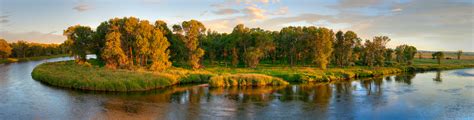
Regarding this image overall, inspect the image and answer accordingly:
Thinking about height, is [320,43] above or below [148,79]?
above

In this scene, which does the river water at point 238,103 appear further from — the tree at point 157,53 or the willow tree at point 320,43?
the willow tree at point 320,43

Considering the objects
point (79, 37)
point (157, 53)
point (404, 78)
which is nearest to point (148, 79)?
point (157, 53)

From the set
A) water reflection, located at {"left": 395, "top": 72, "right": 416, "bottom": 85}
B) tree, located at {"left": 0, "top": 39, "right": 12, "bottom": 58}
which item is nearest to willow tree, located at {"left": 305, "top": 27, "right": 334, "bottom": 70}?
water reflection, located at {"left": 395, "top": 72, "right": 416, "bottom": 85}

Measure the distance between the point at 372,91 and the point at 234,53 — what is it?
1421 inches

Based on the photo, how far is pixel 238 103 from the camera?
Answer: 36.4 m

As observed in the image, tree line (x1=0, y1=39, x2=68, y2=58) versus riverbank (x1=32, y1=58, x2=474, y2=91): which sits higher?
tree line (x1=0, y1=39, x2=68, y2=58)

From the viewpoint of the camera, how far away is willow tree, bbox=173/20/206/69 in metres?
67.6

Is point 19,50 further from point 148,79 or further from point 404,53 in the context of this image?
point 404,53

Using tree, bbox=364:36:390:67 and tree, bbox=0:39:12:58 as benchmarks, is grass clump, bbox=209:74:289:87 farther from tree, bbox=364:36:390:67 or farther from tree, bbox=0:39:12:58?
tree, bbox=0:39:12:58

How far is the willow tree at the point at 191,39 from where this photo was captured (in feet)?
222

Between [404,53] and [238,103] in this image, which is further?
[404,53]

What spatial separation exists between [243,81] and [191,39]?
73.3 ft

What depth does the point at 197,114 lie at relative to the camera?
3098 centimetres

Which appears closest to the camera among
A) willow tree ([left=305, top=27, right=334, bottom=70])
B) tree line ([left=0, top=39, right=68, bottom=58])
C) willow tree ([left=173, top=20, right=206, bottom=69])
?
willow tree ([left=173, top=20, right=206, bottom=69])
